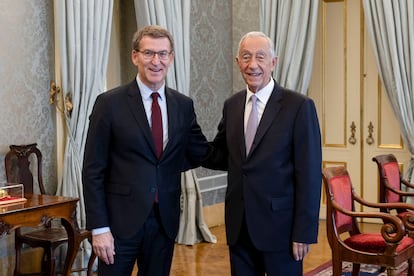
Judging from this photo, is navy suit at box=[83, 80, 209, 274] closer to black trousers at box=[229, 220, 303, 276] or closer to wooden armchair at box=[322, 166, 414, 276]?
black trousers at box=[229, 220, 303, 276]

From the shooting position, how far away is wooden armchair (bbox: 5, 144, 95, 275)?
4.15 meters

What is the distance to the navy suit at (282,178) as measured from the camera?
2.59m

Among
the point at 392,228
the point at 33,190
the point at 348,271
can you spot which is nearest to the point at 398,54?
the point at 348,271

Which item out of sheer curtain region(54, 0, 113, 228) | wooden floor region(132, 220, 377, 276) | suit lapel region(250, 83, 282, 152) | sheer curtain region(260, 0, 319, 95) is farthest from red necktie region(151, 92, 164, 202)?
sheer curtain region(260, 0, 319, 95)

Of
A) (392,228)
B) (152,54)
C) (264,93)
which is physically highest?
(152,54)

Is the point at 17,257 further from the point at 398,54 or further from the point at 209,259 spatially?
the point at 398,54

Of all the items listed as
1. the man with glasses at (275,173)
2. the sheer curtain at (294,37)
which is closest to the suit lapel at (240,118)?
the man with glasses at (275,173)

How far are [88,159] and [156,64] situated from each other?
1.60 ft

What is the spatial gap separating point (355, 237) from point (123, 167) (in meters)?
1.88

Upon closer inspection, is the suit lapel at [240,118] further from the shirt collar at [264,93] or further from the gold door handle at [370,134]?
the gold door handle at [370,134]

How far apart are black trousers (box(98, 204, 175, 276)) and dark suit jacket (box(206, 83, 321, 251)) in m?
0.34

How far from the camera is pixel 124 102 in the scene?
8.73 ft

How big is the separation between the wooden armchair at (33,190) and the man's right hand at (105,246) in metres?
1.62

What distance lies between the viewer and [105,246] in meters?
2.59
